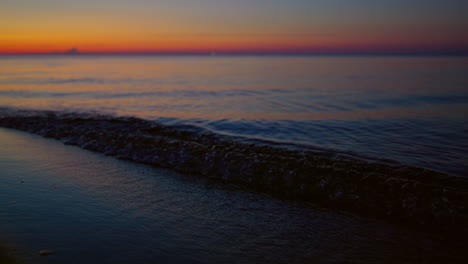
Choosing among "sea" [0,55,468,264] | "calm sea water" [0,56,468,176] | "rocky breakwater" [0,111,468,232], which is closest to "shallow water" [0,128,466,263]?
A: "sea" [0,55,468,264]

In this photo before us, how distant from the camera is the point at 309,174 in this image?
6539 millimetres

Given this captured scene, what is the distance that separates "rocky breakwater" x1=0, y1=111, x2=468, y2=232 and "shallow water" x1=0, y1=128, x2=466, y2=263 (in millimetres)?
537

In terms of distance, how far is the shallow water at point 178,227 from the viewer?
3.80 metres

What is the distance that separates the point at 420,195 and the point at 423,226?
81 centimetres

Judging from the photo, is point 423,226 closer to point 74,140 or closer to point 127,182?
point 127,182

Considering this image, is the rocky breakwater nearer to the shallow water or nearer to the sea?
the sea

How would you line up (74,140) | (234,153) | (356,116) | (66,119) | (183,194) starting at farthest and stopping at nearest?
(356,116)
(66,119)
(74,140)
(234,153)
(183,194)

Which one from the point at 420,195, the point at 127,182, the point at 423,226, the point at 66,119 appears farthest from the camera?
the point at 66,119

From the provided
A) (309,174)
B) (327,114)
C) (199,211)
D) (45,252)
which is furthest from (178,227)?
(327,114)

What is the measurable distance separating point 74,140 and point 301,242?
849cm

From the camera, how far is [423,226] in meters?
4.80

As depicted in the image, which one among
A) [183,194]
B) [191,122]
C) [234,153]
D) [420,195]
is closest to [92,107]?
[191,122]

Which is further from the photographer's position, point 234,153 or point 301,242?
point 234,153

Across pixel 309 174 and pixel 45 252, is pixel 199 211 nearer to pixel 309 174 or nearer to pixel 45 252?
pixel 45 252
